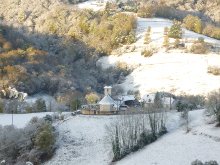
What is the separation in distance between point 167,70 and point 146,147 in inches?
1038

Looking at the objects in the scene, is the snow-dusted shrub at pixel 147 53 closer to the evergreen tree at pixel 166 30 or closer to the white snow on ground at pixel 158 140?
the evergreen tree at pixel 166 30

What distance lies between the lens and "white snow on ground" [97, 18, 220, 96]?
154ft

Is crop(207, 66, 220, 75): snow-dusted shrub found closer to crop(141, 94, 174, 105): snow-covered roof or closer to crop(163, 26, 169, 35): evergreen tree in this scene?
crop(141, 94, 174, 105): snow-covered roof

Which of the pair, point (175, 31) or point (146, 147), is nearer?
point (146, 147)

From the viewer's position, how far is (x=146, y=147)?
27438 mm

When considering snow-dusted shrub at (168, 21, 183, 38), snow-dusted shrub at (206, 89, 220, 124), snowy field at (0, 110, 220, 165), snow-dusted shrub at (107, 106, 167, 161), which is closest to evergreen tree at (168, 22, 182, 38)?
snow-dusted shrub at (168, 21, 183, 38)

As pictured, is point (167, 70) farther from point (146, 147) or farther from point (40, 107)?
point (146, 147)

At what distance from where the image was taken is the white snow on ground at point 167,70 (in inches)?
1852

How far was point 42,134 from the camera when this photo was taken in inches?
1109

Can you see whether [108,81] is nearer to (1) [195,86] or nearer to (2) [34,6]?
(1) [195,86]

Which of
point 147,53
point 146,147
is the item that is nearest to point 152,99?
point 146,147

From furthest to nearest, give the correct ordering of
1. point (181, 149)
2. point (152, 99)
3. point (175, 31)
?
point (175, 31), point (152, 99), point (181, 149)

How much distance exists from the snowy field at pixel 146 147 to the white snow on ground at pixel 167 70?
13.4 metres

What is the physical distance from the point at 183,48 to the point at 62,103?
26.4m
